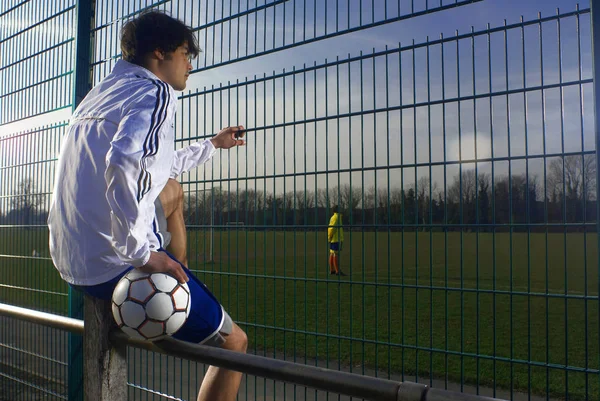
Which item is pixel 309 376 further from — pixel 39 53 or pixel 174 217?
pixel 39 53

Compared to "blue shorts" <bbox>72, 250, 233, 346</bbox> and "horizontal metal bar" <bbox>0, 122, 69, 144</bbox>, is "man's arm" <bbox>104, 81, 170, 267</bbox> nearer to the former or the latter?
"blue shorts" <bbox>72, 250, 233, 346</bbox>

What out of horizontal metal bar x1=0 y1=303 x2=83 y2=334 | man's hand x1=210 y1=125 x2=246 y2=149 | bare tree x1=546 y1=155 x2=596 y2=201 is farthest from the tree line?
horizontal metal bar x1=0 y1=303 x2=83 y2=334

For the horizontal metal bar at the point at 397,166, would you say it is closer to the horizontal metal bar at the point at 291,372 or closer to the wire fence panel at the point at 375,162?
the wire fence panel at the point at 375,162

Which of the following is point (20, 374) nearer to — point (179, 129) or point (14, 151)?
point (14, 151)

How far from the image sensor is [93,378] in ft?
7.38

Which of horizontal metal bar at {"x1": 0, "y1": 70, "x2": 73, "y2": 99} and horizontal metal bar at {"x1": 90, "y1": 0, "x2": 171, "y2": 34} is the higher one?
horizontal metal bar at {"x1": 90, "y1": 0, "x2": 171, "y2": 34}

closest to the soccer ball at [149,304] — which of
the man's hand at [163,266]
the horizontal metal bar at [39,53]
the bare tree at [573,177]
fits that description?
the man's hand at [163,266]

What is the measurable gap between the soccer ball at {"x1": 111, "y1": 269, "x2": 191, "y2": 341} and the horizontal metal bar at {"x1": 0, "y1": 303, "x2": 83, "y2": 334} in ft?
1.18

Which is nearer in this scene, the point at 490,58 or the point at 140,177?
the point at 140,177

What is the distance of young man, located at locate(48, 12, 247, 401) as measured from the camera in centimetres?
190

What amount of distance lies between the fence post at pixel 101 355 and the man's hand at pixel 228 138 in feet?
4.70

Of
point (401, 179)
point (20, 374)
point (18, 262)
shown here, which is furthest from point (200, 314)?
point (20, 374)

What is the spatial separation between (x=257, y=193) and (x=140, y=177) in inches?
67.7

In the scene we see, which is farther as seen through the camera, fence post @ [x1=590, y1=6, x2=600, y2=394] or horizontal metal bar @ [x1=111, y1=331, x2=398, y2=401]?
fence post @ [x1=590, y1=6, x2=600, y2=394]
